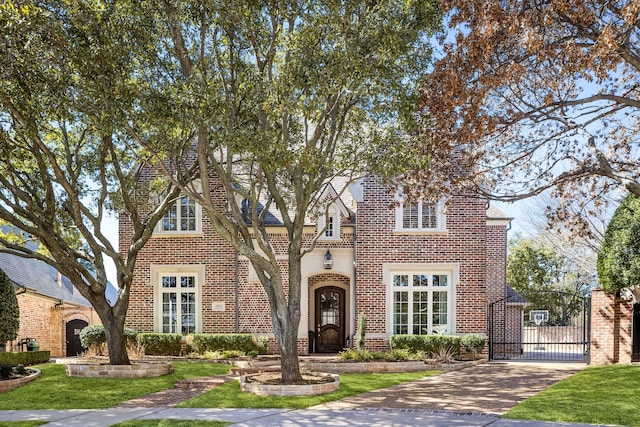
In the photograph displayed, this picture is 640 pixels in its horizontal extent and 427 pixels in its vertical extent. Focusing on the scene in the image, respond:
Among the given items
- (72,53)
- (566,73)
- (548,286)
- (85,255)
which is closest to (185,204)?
(85,255)

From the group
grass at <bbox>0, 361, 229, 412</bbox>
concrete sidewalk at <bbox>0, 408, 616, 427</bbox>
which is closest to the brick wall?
grass at <bbox>0, 361, 229, 412</bbox>

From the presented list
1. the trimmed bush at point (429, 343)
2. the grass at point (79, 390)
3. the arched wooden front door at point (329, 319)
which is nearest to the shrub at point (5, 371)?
the grass at point (79, 390)

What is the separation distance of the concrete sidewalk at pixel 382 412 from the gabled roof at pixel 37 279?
1544 cm

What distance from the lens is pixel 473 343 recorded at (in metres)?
19.8

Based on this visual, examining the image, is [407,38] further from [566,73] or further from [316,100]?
[566,73]

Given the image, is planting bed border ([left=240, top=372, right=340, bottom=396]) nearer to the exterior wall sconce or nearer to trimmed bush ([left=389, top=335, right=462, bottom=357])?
trimmed bush ([left=389, top=335, right=462, bottom=357])

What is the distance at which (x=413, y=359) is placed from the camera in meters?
18.2

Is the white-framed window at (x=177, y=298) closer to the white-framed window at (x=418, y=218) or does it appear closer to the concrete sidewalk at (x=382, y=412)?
the white-framed window at (x=418, y=218)

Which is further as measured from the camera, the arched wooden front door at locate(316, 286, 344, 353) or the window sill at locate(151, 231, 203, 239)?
the arched wooden front door at locate(316, 286, 344, 353)

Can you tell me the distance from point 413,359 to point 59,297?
62.6ft

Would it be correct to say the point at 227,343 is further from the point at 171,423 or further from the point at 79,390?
the point at 171,423

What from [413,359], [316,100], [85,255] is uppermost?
[316,100]

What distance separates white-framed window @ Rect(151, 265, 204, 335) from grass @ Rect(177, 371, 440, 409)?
7.45m

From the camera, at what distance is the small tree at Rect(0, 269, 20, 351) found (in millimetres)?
16314
